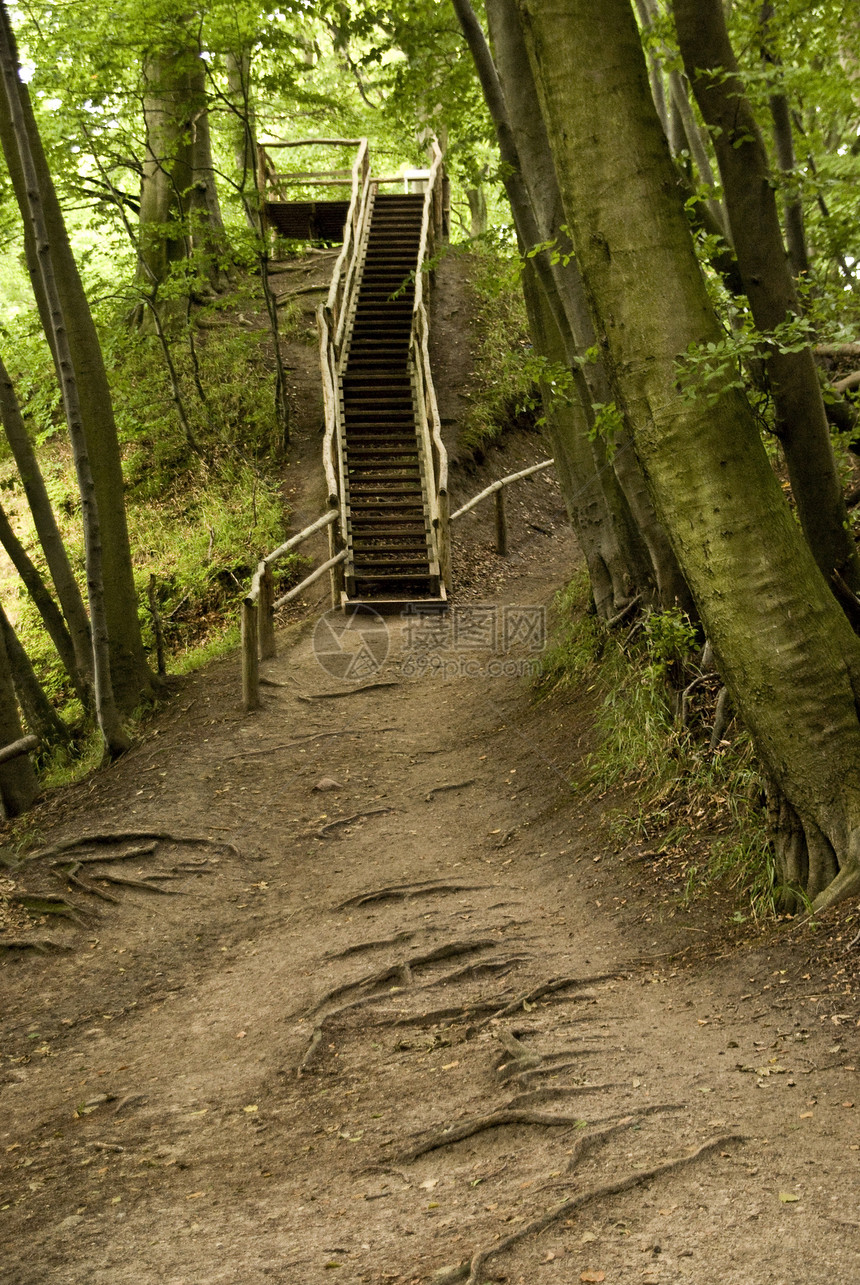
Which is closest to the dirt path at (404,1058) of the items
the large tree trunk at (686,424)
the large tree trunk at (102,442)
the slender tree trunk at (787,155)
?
the large tree trunk at (686,424)

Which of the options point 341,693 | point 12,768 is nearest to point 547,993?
point 341,693

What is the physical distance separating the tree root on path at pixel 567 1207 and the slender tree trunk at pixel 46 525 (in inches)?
323

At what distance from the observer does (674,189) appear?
430 centimetres

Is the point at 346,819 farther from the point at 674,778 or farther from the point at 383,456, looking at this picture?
the point at 383,456

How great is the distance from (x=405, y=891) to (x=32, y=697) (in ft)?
19.7

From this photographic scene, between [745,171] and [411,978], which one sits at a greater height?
[745,171]

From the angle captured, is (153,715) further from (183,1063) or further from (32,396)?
(32,396)

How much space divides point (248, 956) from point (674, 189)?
480cm

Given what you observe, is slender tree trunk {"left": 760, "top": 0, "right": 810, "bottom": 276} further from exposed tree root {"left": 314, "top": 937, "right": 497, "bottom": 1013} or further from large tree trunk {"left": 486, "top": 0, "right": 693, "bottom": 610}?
exposed tree root {"left": 314, "top": 937, "right": 497, "bottom": 1013}

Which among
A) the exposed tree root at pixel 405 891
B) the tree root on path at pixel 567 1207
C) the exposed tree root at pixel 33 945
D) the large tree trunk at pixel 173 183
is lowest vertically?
the exposed tree root at pixel 405 891

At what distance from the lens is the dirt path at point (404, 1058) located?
116 inches

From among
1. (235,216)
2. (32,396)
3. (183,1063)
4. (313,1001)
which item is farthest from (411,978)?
(235,216)

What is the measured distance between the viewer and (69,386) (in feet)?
26.9

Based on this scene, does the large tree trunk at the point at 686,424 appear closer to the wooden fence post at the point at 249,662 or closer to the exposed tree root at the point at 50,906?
the exposed tree root at the point at 50,906
